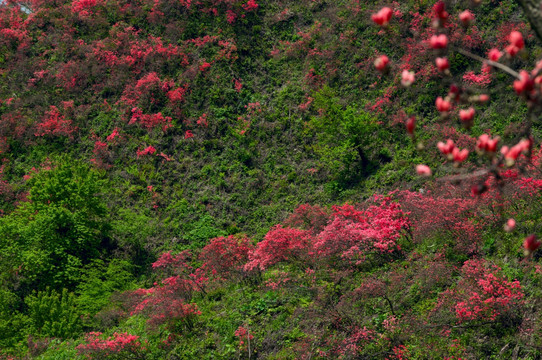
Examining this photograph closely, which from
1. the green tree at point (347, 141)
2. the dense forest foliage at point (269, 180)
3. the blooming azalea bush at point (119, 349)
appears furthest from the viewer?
the green tree at point (347, 141)

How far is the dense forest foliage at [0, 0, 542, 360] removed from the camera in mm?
9711

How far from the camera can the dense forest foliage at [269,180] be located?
382 inches

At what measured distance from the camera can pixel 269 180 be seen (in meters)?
21.8

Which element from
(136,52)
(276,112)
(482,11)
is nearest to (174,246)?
(276,112)

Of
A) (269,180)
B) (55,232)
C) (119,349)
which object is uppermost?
(55,232)

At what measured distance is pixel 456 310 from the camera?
360 inches

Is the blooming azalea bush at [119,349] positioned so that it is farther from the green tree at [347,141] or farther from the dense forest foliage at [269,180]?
the green tree at [347,141]

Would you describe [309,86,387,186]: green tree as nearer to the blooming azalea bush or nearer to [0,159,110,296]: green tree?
the blooming azalea bush

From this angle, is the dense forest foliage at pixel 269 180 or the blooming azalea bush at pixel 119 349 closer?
the dense forest foliage at pixel 269 180

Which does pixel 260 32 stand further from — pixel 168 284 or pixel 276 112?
pixel 168 284

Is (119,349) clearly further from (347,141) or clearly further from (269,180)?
(347,141)

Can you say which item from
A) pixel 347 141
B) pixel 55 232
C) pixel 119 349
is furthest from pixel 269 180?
pixel 119 349

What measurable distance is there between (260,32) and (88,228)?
16.1 meters

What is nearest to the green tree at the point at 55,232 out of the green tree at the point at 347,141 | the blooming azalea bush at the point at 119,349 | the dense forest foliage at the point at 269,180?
the dense forest foliage at the point at 269,180
